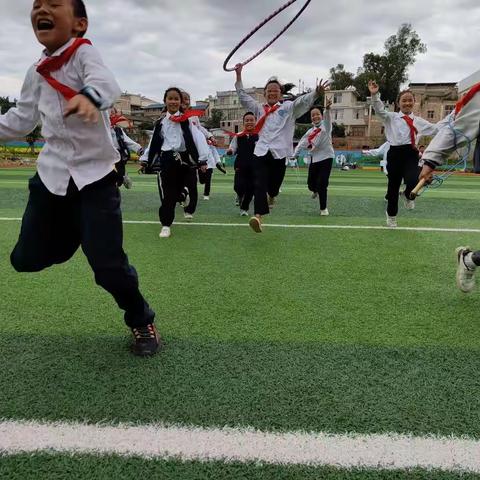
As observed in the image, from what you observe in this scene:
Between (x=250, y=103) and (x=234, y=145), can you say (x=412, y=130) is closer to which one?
(x=250, y=103)

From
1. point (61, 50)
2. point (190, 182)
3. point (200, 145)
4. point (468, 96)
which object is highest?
point (61, 50)

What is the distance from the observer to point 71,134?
2.44 metres

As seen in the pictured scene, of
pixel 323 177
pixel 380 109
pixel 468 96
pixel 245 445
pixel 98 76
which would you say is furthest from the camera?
pixel 323 177

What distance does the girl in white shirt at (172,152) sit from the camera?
6699mm

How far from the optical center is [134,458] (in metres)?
1.87

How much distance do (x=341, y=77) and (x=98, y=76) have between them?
79188 millimetres

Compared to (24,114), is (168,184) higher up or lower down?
lower down

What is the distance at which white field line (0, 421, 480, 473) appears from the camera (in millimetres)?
1864

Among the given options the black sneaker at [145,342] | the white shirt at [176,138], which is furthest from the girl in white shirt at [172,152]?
the black sneaker at [145,342]

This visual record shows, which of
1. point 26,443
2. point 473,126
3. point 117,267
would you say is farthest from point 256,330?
point 473,126

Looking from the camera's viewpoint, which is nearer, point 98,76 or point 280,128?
point 98,76

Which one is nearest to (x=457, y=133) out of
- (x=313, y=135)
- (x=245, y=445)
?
(x=245, y=445)

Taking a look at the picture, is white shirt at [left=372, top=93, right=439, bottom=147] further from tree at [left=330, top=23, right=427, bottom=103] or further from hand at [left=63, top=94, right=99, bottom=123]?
tree at [left=330, top=23, right=427, bottom=103]

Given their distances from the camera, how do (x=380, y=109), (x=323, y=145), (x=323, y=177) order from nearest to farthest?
(x=380, y=109) < (x=323, y=177) < (x=323, y=145)
